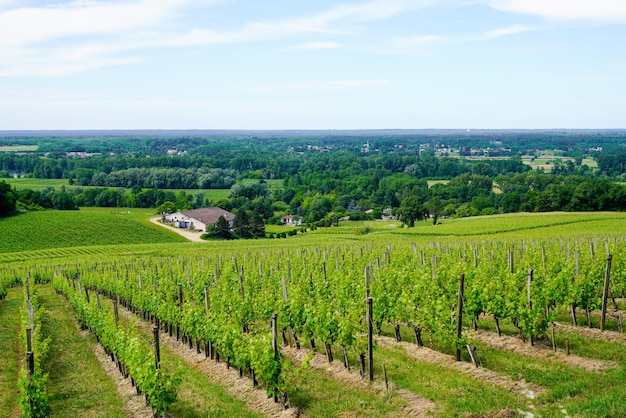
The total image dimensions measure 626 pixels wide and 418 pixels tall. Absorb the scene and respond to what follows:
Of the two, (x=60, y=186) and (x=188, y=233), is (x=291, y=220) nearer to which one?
(x=188, y=233)

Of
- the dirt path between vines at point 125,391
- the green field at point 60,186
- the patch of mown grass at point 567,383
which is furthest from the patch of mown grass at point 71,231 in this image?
the patch of mown grass at point 567,383

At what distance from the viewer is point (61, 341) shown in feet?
63.3

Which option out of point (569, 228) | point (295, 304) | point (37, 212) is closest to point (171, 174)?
point (37, 212)

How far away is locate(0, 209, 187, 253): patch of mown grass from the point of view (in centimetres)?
7075

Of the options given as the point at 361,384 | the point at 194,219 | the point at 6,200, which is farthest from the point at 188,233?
the point at 361,384

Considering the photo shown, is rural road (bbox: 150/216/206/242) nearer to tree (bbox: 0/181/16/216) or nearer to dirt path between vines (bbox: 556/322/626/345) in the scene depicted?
tree (bbox: 0/181/16/216)

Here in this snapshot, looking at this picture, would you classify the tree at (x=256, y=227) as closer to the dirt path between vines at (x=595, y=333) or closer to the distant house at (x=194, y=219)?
the distant house at (x=194, y=219)

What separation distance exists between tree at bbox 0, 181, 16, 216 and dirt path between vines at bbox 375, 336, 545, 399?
7869 cm

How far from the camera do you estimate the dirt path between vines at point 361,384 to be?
1087 cm

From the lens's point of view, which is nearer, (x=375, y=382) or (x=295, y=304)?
(x=375, y=382)

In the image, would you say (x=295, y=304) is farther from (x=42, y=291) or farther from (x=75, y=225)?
(x=75, y=225)

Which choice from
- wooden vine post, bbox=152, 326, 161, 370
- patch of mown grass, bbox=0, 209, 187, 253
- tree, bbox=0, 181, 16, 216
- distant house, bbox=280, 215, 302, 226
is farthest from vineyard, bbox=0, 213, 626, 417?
distant house, bbox=280, 215, 302, 226

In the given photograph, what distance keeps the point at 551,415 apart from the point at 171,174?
155267mm

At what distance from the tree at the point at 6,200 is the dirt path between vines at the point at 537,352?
80.4 m
